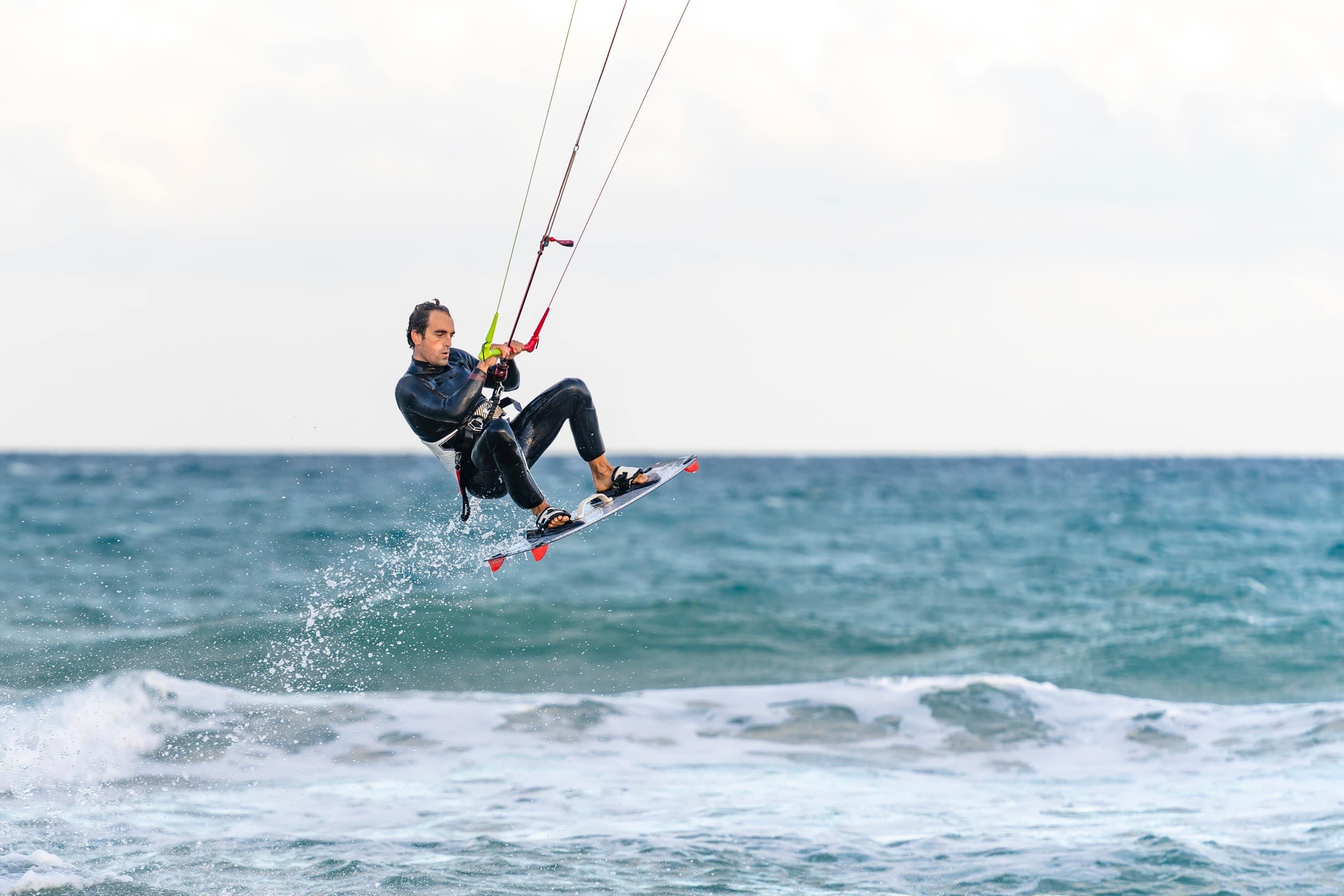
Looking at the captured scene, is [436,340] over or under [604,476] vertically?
over

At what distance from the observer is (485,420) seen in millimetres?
9461

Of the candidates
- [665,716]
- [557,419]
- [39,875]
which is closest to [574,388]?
[557,419]

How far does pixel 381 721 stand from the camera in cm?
1606

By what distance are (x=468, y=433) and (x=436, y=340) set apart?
0.72m

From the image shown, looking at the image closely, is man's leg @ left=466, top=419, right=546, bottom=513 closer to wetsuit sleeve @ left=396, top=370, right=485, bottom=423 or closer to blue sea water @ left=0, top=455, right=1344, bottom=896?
wetsuit sleeve @ left=396, top=370, right=485, bottom=423

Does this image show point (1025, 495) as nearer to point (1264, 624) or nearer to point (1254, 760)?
point (1264, 624)

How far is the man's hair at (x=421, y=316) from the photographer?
921 centimetres

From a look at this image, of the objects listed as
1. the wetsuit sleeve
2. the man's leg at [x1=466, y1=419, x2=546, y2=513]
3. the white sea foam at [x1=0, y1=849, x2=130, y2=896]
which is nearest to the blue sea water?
the white sea foam at [x1=0, y1=849, x2=130, y2=896]

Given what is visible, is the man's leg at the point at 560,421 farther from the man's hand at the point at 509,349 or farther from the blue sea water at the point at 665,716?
the blue sea water at the point at 665,716

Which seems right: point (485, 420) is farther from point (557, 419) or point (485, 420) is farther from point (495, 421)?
point (557, 419)

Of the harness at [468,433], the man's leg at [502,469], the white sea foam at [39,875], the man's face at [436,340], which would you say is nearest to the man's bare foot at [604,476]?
the man's leg at [502,469]

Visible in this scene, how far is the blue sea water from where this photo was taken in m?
11.2

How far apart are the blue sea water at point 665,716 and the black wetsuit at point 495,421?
3184mm

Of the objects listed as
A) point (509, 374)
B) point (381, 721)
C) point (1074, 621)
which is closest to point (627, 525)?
point (1074, 621)
